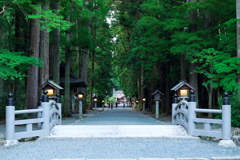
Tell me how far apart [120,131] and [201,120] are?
280cm

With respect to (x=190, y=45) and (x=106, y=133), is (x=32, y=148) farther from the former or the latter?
(x=190, y=45)

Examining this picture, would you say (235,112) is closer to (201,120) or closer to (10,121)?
(201,120)

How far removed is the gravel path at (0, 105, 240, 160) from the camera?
22.5 ft

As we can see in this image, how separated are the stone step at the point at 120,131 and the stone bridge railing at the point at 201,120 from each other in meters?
0.36

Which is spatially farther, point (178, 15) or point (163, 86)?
point (163, 86)

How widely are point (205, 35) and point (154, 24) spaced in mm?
3983

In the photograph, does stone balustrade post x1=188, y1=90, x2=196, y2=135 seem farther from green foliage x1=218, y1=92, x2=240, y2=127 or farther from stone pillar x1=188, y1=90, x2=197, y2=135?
green foliage x1=218, y1=92, x2=240, y2=127

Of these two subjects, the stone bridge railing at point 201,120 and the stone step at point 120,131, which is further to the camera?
the stone step at point 120,131

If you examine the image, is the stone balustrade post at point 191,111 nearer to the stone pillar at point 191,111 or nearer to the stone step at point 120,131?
the stone pillar at point 191,111

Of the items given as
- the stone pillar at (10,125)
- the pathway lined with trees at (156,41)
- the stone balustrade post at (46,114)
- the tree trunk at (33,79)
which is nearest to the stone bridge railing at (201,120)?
the pathway lined with trees at (156,41)

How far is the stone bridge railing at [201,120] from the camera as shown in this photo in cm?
838

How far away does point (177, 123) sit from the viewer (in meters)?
11.5

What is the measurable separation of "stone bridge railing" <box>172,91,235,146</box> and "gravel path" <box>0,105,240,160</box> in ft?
1.15

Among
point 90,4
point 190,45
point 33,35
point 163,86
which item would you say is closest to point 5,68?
point 33,35
